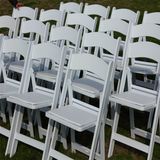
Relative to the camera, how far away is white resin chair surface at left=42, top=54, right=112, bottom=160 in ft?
16.0

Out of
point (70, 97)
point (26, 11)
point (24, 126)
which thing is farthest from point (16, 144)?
point (26, 11)

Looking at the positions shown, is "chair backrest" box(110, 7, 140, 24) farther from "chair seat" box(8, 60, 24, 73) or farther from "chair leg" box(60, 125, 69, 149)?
"chair leg" box(60, 125, 69, 149)

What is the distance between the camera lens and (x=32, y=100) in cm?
536

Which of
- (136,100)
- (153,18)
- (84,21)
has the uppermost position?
(153,18)

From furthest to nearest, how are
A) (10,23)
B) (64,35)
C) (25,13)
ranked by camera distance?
(25,13) → (10,23) → (64,35)

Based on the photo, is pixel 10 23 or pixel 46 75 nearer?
pixel 46 75

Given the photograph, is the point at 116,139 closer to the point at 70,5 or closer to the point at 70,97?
the point at 70,97

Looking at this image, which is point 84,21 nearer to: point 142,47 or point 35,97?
point 142,47

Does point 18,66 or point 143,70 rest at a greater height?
point 143,70

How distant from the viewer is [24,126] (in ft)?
20.4

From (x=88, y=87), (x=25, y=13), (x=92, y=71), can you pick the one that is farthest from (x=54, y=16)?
Result: (x=92, y=71)

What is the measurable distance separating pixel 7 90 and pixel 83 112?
4.22ft

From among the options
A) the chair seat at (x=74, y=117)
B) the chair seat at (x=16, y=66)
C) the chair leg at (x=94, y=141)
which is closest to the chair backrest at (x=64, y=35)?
the chair seat at (x=16, y=66)

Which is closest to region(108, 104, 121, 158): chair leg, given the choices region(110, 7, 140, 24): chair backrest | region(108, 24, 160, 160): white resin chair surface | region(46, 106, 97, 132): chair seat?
region(108, 24, 160, 160): white resin chair surface
